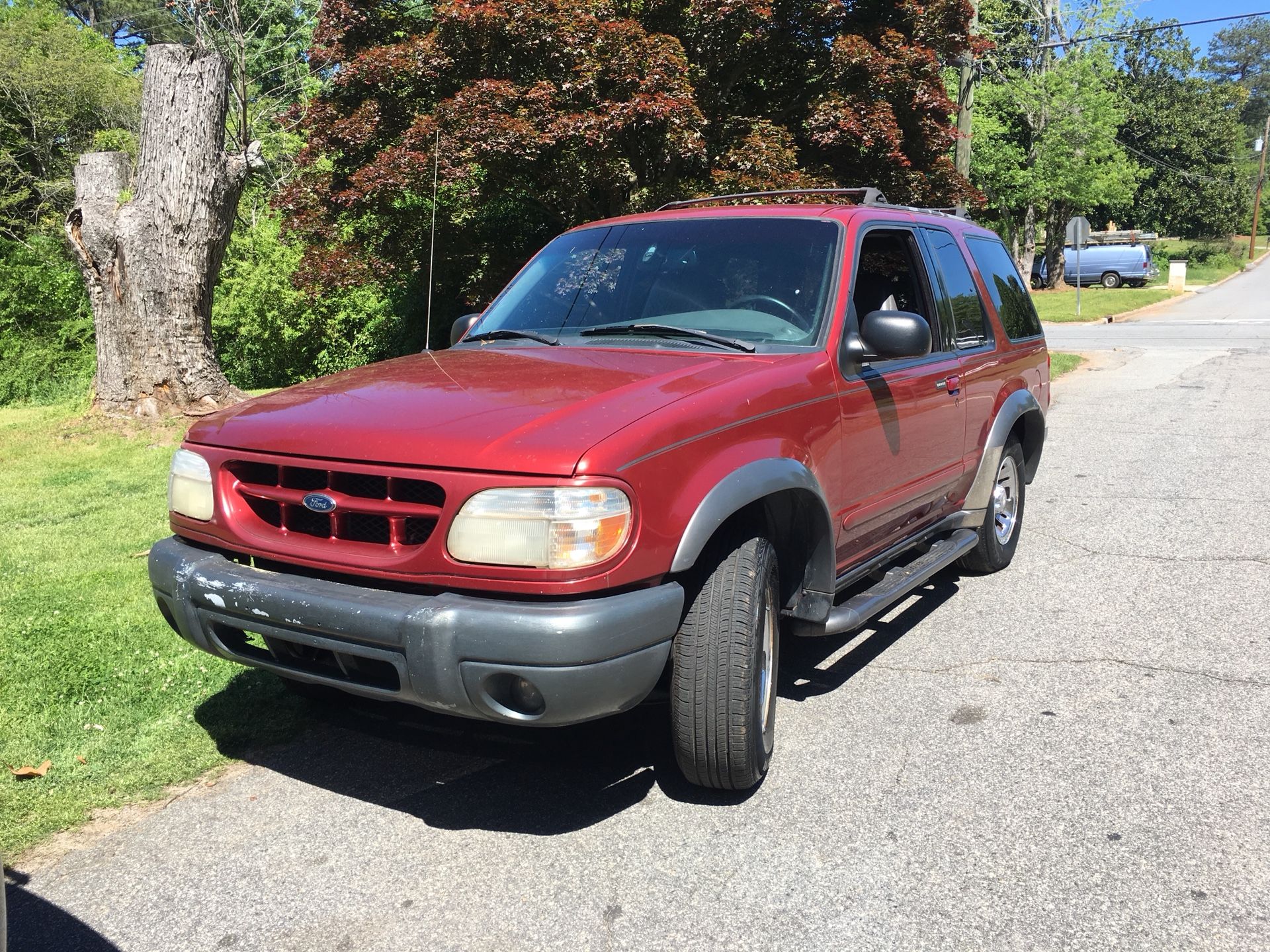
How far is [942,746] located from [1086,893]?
95cm

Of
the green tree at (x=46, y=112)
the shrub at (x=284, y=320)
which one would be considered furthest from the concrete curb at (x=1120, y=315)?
the green tree at (x=46, y=112)

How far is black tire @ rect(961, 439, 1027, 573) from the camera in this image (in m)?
5.71

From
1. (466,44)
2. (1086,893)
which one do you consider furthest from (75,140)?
(1086,893)

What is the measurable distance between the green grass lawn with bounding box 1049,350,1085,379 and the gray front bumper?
13856 mm

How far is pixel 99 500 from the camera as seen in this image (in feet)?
25.3

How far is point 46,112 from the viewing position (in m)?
24.1

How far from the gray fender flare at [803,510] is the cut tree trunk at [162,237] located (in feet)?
27.1

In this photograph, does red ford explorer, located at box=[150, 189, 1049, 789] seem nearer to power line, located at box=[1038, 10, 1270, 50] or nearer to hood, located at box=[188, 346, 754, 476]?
hood, located at box=[188, 346, 754, 476]

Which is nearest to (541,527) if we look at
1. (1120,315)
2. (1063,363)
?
(1063,363)

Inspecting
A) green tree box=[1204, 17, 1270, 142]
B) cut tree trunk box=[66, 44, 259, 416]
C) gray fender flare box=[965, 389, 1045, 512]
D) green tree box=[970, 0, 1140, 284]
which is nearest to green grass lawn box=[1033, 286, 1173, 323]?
green tree box=[970, 0, 1140, 284]

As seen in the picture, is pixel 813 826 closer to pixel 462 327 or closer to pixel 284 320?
pixel 462 327

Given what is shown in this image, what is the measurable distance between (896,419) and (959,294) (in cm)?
125

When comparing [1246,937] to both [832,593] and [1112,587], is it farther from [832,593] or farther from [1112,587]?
[1112,587]

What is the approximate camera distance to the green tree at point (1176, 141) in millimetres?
57062
